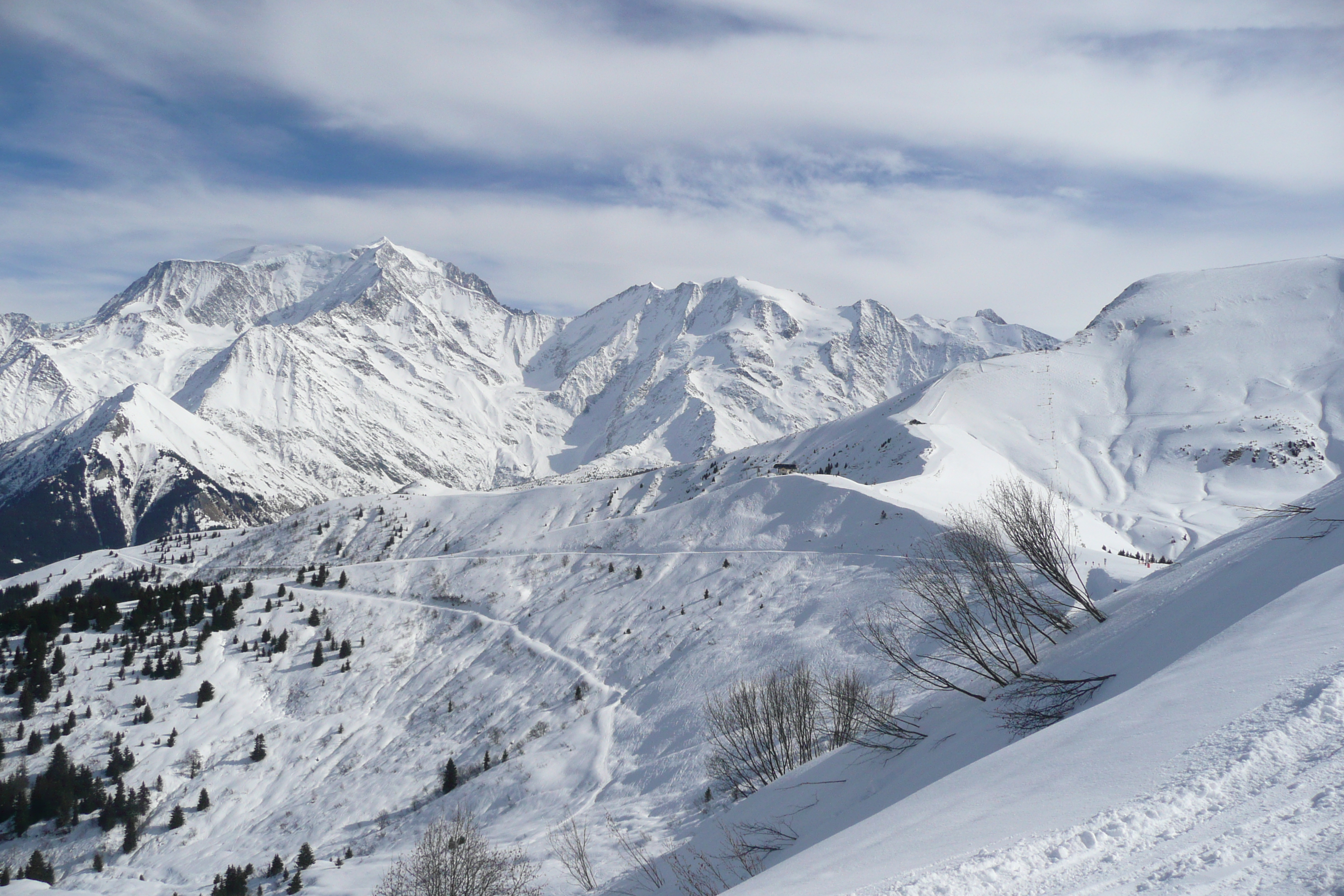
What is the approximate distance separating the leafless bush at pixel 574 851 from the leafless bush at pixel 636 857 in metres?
1.22

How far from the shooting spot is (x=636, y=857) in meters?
25.1

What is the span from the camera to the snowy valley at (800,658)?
339 inches

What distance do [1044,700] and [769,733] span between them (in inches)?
498

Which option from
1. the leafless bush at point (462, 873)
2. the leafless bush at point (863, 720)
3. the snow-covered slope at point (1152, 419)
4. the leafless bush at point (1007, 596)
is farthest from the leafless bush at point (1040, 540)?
the snow-covered slope at point (1152, 419)

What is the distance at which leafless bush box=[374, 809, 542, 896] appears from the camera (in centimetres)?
2317

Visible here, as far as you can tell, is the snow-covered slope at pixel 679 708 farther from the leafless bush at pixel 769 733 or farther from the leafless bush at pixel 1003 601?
the leafless bush at pixel 769 733

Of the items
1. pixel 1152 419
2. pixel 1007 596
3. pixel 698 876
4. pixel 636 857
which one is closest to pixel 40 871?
pixel 636 857

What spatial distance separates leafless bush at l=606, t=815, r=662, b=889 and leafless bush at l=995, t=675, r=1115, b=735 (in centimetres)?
1144

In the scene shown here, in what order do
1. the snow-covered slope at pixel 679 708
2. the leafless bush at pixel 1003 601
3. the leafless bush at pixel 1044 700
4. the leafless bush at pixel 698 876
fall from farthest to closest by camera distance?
1. the leafless bush at pixel 1003 601
2. the leafless bush at pixel 698 876
3. the leafless bush at pixel 1044 700
4. the snow-covered slope at pixel 679 708

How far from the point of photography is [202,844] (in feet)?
149

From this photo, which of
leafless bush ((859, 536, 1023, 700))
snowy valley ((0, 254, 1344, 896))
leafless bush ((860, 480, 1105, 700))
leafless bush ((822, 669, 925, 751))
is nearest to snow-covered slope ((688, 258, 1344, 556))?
snowy valley ((0, 254, 1344, 896))

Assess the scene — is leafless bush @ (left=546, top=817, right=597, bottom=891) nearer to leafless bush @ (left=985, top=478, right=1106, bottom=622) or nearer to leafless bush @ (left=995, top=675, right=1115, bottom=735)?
leafless bush @ (left=995, top=675, right=1115, bottom=735)

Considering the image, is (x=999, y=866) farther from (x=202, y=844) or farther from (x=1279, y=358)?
(x=1279, y=358)

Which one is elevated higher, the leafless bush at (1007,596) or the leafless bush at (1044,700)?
the leafless bush at (1007,596)
